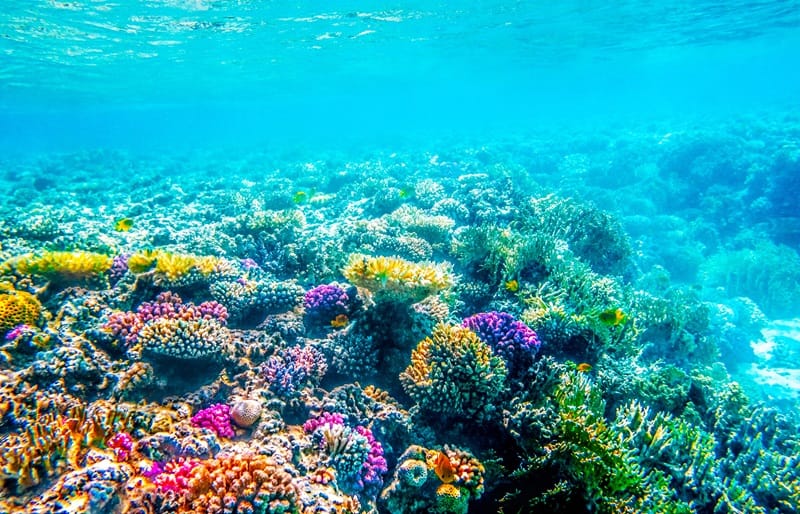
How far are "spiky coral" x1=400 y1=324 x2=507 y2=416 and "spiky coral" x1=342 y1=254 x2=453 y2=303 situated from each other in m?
0.83

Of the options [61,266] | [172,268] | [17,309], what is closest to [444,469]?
[172,268]

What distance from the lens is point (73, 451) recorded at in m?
3.76

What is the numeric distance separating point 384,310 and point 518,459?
2827 millimetres

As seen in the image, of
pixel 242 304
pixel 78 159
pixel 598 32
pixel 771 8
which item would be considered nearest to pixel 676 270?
pixel 242 304

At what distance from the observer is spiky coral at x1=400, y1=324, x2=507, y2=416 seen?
5.03 meters

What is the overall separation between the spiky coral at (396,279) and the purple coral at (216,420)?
8.17ft

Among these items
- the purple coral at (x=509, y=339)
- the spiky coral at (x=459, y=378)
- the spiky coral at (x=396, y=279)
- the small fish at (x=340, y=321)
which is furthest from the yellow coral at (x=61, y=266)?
the purple coral at (x=509, y=339)

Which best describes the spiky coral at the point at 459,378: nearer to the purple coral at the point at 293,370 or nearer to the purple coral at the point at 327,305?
the purple coral at the point at 293,370

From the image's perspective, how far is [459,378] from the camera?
16.7 ft

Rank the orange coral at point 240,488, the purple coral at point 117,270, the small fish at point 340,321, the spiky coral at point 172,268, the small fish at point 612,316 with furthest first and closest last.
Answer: the purple coral at point 117,270
the spiky coral at point 172,268
the small fish at point 340,321
the small fish at point 612,316
the orange coral at point 240,488

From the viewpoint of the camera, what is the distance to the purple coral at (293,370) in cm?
537

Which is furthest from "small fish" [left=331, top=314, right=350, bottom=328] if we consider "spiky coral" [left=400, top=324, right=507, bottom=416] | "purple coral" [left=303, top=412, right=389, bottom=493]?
"purple coral" [left=303, top=412, right=389, bottom=493]

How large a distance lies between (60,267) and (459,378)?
Result: 7367 mm

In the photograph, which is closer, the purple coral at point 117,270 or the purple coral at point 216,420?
the purple coral at point 216,420
